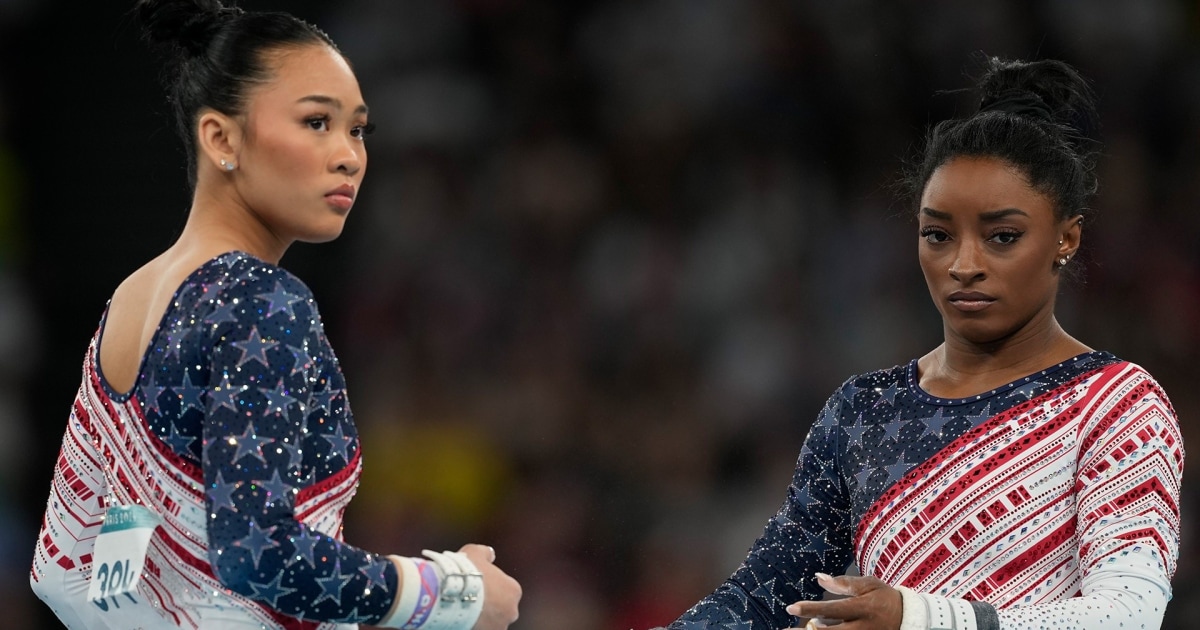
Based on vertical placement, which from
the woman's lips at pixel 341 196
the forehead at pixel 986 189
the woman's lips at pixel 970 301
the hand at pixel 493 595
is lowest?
the hand at pixel 493 595

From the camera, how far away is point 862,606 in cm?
200

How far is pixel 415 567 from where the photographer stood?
1940 mm

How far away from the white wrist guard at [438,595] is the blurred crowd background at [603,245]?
3.09m

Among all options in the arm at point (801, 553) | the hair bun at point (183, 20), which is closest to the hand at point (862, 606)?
the arm at point (801, 553)

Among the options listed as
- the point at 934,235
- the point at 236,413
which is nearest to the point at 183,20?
the point at 236,413

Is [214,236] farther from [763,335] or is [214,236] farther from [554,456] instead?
[763,335]

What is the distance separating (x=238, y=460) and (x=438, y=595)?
A: 34 centimetres

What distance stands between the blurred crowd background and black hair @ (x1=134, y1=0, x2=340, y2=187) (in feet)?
10.5

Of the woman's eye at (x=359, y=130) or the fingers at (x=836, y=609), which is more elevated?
the woman's eye at (x=359, y=130)

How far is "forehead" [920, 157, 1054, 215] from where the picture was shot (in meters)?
2.30

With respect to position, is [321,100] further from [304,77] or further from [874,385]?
[874,385]

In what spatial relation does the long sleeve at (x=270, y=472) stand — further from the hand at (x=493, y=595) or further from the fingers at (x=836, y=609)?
the fingers at (x=836, y=609)

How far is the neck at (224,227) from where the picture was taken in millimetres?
2070

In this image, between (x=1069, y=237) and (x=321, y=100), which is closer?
(x=321, y=100)
